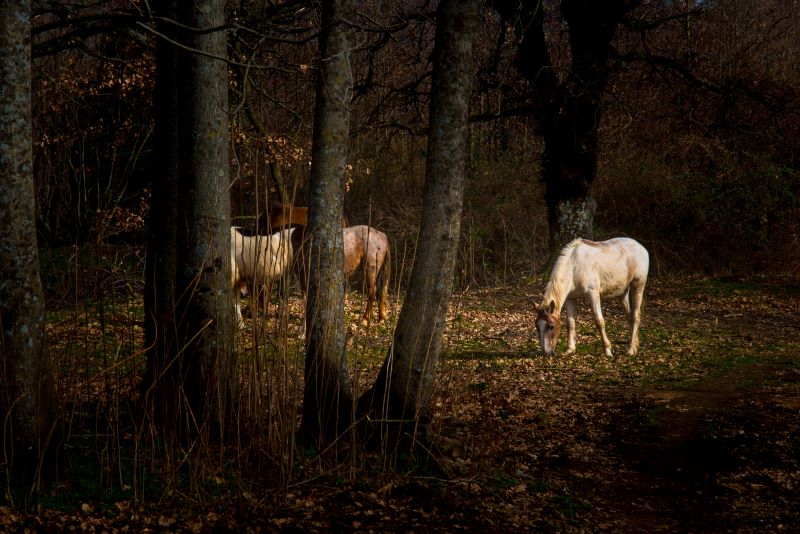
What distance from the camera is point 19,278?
14.6 ft

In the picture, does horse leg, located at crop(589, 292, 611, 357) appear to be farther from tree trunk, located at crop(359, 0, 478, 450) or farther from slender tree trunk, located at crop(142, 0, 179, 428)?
slender tree trunk, located at crop(142, 0, 179, 428)

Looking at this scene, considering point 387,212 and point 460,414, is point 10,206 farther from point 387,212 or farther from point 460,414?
point 387,212

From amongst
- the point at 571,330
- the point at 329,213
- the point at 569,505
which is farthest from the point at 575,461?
the point at 571,330

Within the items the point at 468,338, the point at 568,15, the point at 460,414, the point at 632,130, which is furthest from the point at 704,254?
the point at 460,414

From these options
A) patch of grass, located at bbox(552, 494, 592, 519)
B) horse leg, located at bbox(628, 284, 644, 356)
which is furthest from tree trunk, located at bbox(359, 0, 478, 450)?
horse leg, located at bbox(628, 284, 644, 356)

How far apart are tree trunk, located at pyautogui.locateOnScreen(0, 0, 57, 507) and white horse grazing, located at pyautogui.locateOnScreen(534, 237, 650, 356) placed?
7906mm

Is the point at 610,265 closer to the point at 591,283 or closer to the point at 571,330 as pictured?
the point at 591,283

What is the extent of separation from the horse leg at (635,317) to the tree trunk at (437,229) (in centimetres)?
660

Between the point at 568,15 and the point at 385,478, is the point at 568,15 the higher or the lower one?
the higher one

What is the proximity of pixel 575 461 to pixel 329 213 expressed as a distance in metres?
2.97

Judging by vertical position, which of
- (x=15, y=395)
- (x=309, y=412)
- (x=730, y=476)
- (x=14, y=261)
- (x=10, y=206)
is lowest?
(x=730, y=476)

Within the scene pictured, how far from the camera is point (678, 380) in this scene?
33.2 feet

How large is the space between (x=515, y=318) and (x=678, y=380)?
4941 mm

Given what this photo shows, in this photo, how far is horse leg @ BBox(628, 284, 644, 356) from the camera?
1201 cm
